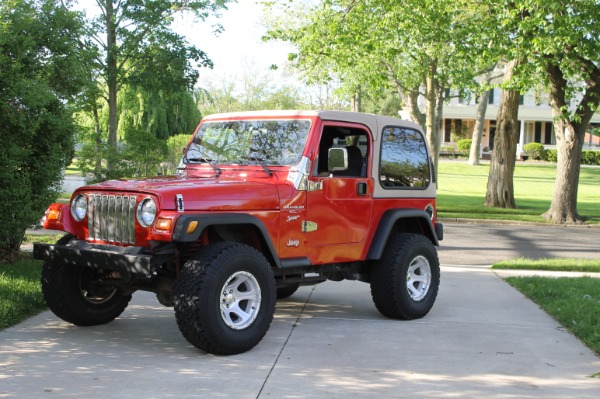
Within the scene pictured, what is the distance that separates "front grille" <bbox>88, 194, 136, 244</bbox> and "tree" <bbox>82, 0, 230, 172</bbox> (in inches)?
609

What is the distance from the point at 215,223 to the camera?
5883mm

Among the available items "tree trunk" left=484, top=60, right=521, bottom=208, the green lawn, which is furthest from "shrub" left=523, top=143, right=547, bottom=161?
"tree trunk" left=484, top=60, right=521, bottom=208

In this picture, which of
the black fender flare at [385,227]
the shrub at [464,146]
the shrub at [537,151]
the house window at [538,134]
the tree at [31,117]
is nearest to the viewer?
the black fender flare at [385,227]

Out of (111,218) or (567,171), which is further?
(567,171)

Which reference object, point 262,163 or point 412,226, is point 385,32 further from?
point 262,163

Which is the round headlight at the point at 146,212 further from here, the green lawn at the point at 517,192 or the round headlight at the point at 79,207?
the green lawn at the point at 517,192

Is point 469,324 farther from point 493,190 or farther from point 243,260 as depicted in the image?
point 493,190

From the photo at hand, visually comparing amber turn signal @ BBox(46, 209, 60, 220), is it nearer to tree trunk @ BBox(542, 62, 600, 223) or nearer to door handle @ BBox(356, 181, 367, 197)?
door handle @ BBox(356, 181, 367, 197)

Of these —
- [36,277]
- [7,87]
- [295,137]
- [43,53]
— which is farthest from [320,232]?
[43,53]

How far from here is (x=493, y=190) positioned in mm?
24828

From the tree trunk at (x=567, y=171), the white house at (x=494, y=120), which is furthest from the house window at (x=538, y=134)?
the tree trunk at (x=567, y=171)

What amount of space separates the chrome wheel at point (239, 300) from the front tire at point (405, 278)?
69.5 inches

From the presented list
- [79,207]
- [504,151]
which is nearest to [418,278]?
[79,207]

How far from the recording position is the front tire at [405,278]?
7.47m
